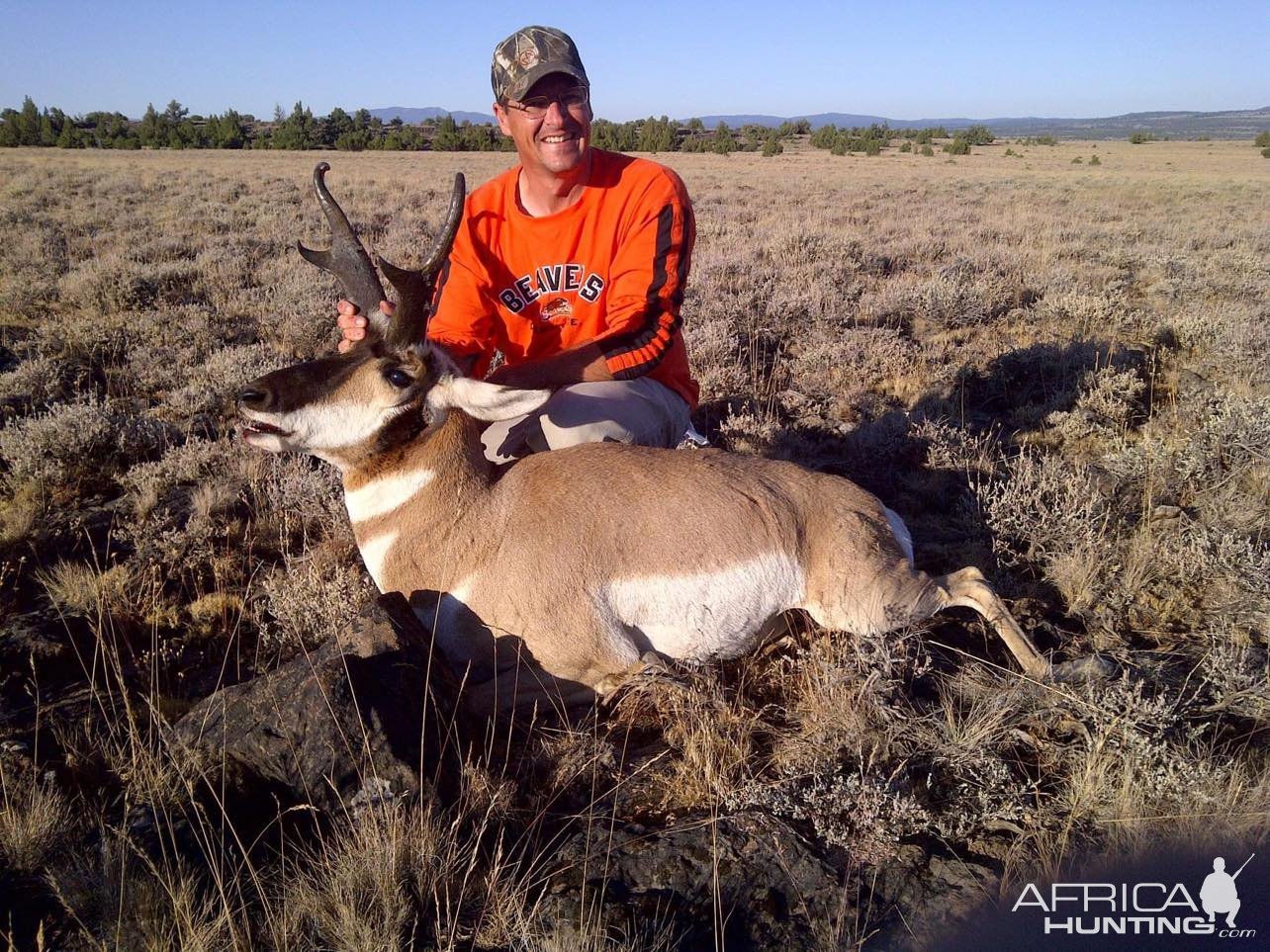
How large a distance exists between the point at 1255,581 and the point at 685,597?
3383 millimetres

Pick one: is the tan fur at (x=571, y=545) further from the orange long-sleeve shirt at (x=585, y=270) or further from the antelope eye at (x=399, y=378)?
the orange long-sleeve shirt at (x=585, y=270)

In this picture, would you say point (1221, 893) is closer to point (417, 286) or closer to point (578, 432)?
point (578, 432)

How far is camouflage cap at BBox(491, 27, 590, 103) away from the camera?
458 cm

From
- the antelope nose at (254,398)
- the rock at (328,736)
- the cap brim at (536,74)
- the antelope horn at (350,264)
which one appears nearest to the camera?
the rock at (328,736)

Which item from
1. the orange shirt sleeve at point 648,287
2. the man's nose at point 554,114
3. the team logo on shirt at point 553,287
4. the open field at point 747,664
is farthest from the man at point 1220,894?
the man's nose at point 554,114

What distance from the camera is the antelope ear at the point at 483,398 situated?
3680 mm

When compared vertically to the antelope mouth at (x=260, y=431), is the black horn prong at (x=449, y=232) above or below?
above

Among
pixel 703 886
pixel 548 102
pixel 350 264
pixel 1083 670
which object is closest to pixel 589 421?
pixel 350 264

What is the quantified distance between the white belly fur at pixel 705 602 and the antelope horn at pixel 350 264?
185 centimetres

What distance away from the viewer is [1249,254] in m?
13.5

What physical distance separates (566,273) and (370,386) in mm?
2008

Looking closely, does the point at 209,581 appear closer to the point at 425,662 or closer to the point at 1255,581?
the point at 425,662

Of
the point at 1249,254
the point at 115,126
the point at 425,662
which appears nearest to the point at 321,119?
the point at 115,126

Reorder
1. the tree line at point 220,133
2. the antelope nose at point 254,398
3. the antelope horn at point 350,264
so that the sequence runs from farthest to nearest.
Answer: the tree line at point 220,133 → the antelope horn at point 350,264 → the antelope nose at point 254,398
